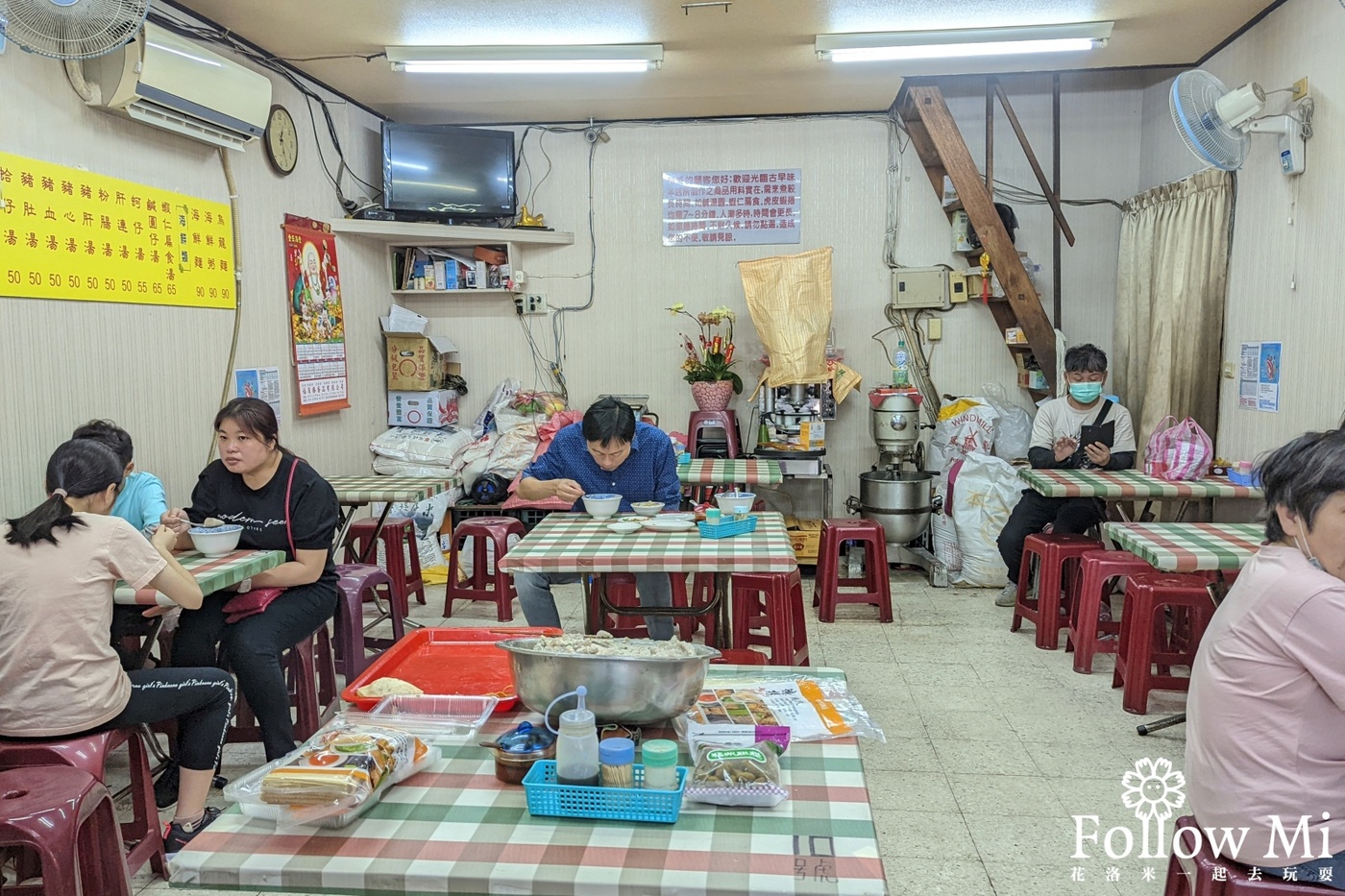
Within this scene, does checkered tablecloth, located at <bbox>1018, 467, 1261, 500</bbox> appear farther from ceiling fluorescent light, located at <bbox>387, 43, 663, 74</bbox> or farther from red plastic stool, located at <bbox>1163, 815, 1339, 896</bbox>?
ceiling fluorescent light, located at <bbox>387, 43, 663, 74</bbox>

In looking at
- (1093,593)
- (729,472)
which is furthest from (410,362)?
(1093,593)

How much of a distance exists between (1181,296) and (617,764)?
4.92 m

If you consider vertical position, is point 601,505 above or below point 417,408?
below

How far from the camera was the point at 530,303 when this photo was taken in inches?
265

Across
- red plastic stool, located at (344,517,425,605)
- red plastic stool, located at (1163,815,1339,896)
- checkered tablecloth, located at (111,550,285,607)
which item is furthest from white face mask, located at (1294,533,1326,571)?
red plastic stool, located at (344,517,425,605)

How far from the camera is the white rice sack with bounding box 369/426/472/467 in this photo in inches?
243

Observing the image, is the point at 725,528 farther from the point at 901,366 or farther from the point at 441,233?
the point at 441,233

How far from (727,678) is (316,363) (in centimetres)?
415

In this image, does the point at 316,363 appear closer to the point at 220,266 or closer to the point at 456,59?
the point at 220,266

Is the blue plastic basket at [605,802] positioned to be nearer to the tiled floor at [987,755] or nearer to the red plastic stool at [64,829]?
the red plastic stool at [64,829]

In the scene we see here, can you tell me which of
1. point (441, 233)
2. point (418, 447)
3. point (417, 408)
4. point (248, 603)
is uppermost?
point (441, 233)

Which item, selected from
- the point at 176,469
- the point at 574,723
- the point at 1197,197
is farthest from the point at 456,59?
the point at 574,723

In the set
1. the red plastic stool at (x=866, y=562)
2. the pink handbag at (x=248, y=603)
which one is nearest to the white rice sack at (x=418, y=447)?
the red plastic stool at (x=866, y=562)

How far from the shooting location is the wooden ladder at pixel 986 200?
5.84 meters
